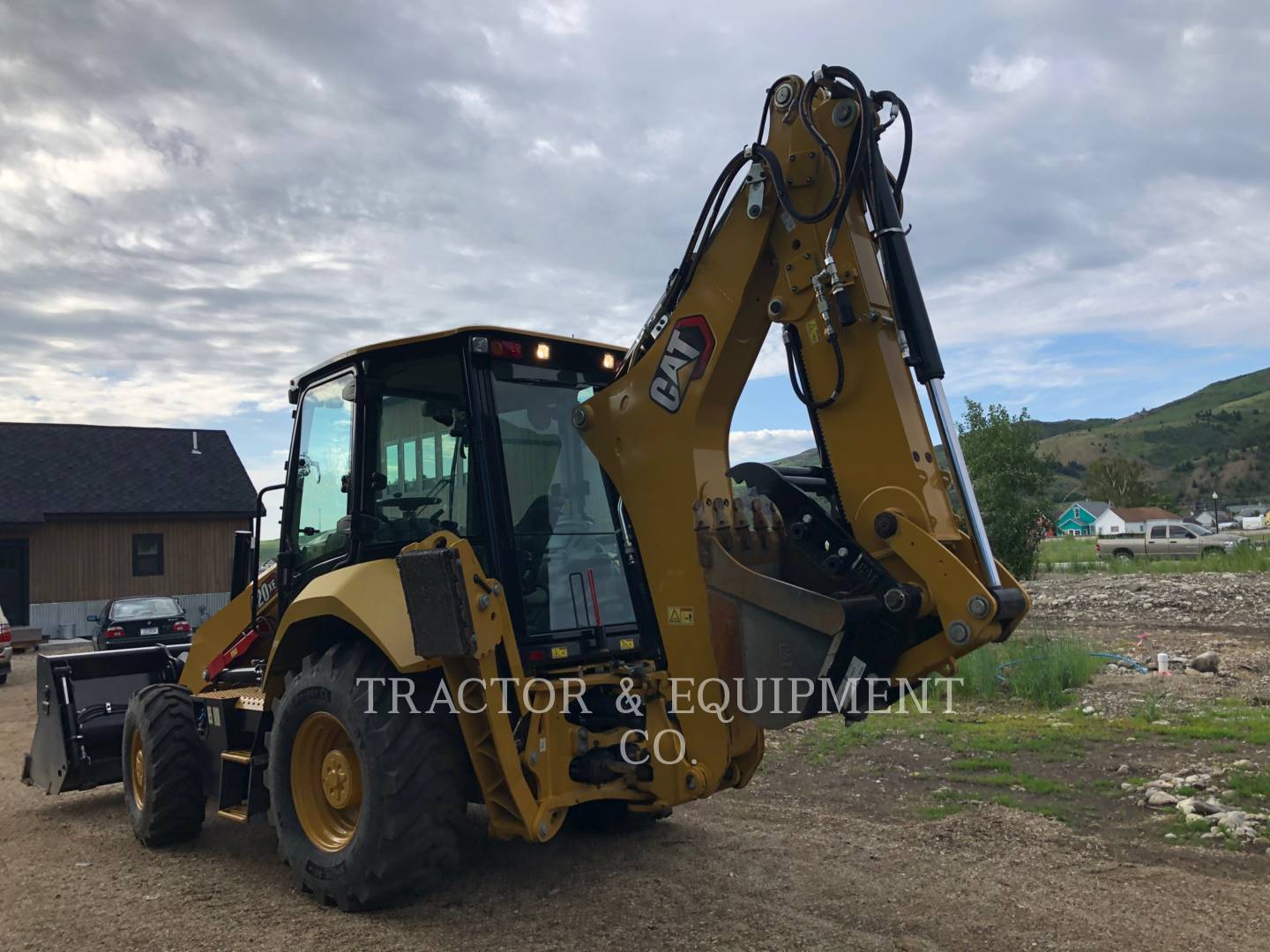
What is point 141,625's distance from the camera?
19031mm

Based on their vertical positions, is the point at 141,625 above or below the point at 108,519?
below

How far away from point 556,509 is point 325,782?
1863 mm

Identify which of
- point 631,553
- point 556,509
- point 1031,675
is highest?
point 556,509

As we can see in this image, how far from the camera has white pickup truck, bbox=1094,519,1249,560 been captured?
117 feet

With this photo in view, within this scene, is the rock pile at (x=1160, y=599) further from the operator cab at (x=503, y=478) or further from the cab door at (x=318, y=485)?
the cab door at (x=318, y=485)

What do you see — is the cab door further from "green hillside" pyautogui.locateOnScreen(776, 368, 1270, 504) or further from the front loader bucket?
"green hillside" pyautogui.locateOnScreen(776, 368, 1270, 504)

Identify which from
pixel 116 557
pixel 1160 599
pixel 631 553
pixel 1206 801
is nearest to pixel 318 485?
pixel 631 553

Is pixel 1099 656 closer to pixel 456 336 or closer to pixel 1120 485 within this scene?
pixel 456 336

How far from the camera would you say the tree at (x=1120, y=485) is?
9194 cm

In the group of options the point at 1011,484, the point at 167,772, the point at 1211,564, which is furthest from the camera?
the point at 1211,564

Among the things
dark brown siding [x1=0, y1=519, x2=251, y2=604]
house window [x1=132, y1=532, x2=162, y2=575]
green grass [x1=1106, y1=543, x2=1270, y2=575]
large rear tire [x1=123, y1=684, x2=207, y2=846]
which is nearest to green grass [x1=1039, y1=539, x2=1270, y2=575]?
green grass [x1=1106, y1=543, x2=1270, y2=575]

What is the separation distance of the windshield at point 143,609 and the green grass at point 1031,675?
14946mm

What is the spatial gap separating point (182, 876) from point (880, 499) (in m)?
4.52

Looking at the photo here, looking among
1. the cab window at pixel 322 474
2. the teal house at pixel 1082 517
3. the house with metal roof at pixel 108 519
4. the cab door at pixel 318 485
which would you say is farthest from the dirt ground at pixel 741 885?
the teal house at pixel 1082 517
